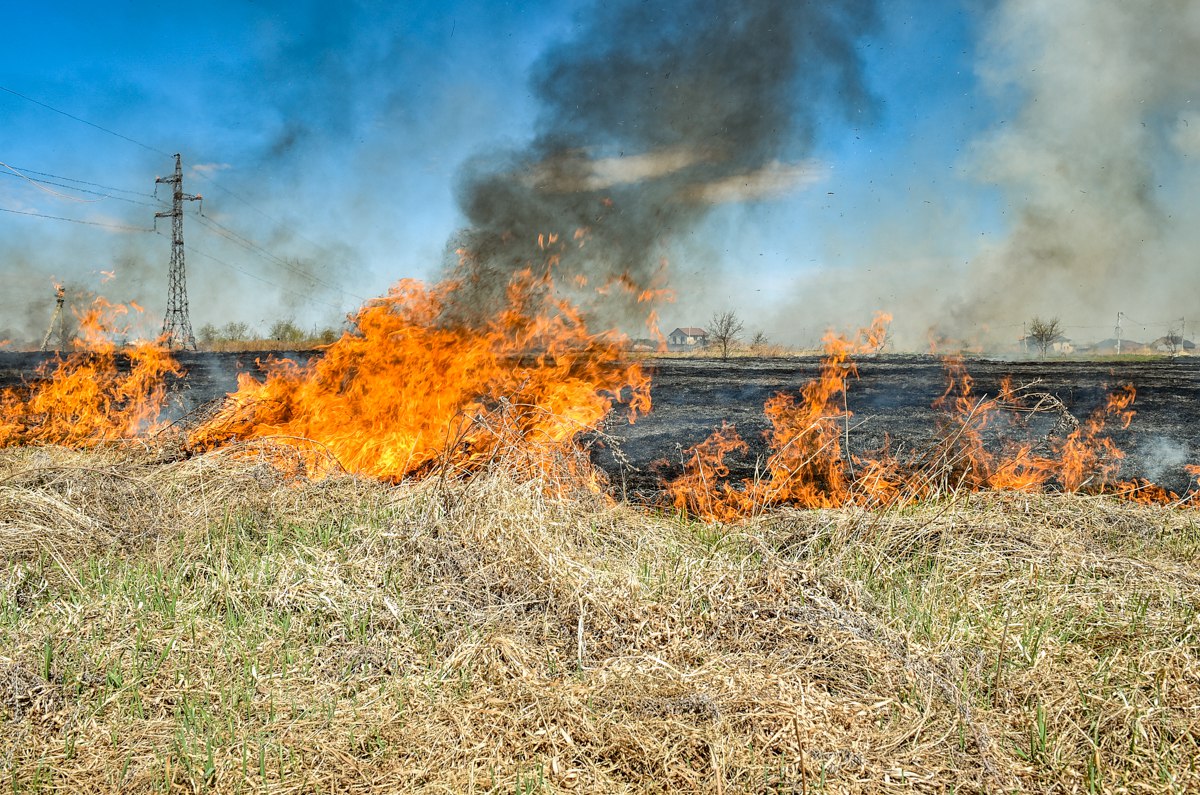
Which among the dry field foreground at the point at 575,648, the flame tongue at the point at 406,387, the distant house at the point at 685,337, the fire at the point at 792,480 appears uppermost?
the distant house at the point at 685,337

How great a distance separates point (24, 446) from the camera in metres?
8.85

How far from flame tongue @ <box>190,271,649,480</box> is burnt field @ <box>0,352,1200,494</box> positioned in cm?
114

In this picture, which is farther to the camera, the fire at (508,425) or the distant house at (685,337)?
the distant house at (685,337)

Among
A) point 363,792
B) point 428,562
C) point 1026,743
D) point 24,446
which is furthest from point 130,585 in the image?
point 24,446

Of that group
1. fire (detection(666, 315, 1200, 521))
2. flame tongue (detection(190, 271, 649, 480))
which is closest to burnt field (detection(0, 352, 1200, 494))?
fire (detection(666, 315, 1200, 521))

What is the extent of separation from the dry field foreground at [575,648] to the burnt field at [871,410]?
2439 mm

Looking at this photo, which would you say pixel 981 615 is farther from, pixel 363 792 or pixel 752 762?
pixel 363 792

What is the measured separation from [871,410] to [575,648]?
12.1 metres

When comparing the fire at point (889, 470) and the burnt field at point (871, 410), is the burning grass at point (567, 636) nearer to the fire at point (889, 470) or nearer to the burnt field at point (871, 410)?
the fire at point (889, 470)

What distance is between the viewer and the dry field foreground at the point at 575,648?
2.65 meters

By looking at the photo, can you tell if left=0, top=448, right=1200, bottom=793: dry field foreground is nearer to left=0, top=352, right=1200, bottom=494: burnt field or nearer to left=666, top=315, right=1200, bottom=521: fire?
left=666, top=315, right=1200, bottom=521: fire

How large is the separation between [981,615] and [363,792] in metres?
3.12

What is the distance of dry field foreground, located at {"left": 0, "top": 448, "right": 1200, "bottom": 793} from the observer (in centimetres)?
265

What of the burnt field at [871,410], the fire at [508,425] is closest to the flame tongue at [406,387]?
the fire at [508,425]
